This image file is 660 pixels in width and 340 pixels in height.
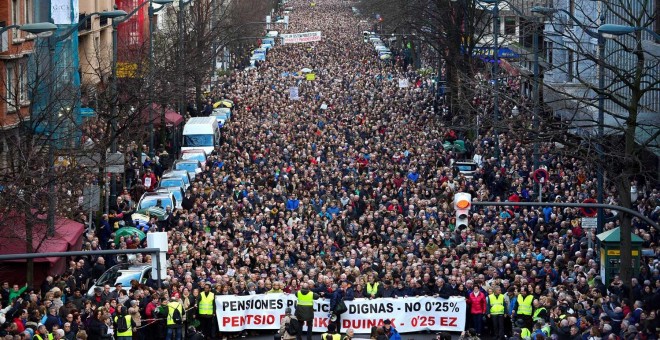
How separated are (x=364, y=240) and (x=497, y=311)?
313 inches

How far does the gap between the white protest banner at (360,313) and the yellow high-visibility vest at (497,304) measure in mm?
759

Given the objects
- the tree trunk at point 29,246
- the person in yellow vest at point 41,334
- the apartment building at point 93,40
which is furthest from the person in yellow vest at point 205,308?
the apartment building at point 93,40

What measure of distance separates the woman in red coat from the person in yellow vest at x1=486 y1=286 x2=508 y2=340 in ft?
0.74

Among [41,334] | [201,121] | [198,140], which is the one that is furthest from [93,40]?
[41,334]

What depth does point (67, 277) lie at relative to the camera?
31703 mm

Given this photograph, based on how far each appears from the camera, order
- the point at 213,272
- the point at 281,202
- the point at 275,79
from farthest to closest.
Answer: the point at 275,79 → the point at 281,202 → the point at 213,272

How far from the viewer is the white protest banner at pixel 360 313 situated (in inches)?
1172

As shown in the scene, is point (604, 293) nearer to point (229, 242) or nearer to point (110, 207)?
point (229, 242)

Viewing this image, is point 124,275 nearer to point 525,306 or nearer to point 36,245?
point 36,245

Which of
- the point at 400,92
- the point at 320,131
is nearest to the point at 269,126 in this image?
the point at 320,131

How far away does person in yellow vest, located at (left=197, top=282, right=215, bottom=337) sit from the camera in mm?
29375

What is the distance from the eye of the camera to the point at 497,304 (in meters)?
29.2

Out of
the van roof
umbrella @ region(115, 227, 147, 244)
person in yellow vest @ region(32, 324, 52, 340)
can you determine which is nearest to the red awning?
umbrella @ region(115, 227, 147, 244)

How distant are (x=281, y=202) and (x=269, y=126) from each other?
17.9 m
